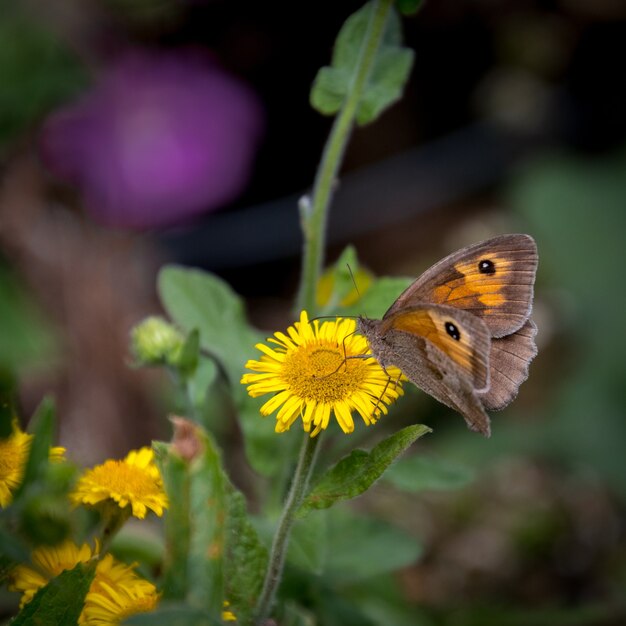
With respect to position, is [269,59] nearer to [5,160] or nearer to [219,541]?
[5,160]

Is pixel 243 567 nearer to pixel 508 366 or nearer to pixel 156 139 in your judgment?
pixel 508 366

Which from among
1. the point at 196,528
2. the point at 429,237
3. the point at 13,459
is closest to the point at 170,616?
the point at 196,528

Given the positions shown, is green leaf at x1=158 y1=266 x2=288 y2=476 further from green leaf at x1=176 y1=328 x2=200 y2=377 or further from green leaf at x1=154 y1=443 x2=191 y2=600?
green leaf at x1=154 y1=443 x2=191 y2=600

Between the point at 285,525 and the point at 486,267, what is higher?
the point at 486,267

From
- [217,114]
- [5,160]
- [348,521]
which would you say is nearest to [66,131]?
[5,160]

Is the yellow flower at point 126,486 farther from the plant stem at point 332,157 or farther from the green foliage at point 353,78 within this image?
the green foliage at point 353,78

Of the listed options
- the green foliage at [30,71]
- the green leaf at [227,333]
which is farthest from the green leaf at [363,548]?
the green foliage at [30,71]
